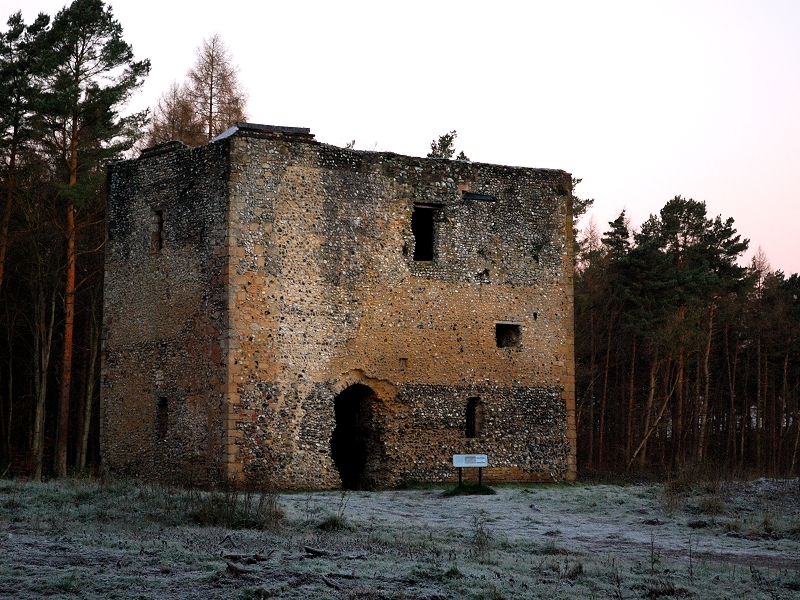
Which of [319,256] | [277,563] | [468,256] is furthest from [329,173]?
[277,563]

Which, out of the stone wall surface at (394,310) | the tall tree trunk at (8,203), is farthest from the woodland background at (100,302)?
the stone wall surface at (394,310)

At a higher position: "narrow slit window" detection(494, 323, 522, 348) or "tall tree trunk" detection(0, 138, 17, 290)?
"tall tree trunk" detection(0, 138, 17, 290)

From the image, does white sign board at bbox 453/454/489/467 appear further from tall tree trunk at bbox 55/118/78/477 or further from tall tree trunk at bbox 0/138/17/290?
tall tree trunk at bbox 0/138/17/290

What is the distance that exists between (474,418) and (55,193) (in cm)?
1332

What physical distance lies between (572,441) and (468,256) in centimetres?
527

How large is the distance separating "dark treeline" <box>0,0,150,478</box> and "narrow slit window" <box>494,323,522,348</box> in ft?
36.7

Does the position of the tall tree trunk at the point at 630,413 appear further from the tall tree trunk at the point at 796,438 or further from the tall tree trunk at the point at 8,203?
the tall tree trunk at the point at 8,203

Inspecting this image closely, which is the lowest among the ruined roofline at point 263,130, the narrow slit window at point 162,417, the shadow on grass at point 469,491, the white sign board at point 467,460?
the shadow on grass at point 469,491

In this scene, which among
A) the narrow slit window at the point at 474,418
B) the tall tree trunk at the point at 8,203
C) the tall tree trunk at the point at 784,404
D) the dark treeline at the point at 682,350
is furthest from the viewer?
the tall tree trunk at the point at 784,404

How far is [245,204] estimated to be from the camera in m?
22.3

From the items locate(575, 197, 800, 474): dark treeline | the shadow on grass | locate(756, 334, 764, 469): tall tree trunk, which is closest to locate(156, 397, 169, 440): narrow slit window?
the shadow on grass

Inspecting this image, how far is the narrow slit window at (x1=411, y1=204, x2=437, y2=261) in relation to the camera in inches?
970

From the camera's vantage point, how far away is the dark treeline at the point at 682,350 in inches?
1567

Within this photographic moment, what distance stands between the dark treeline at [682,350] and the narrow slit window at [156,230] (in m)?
19.9
